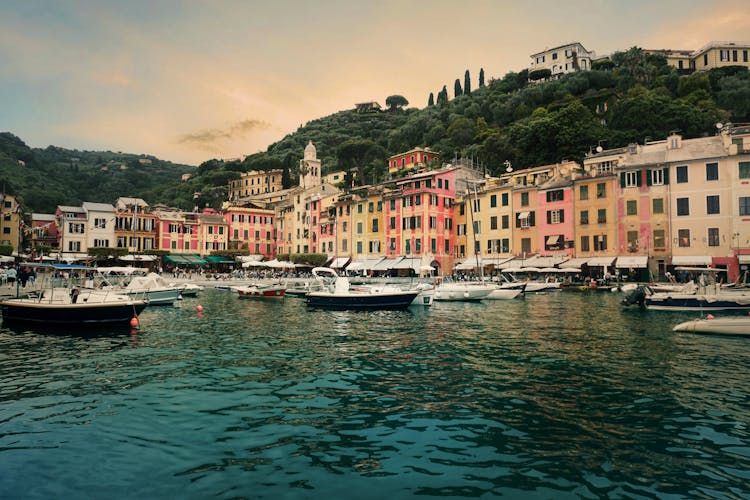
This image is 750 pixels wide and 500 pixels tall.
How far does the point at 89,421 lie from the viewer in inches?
365

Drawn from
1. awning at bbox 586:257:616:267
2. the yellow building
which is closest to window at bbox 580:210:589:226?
awning at bbox 586:257:616:267

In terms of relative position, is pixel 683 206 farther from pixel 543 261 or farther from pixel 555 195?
pixel 543 261

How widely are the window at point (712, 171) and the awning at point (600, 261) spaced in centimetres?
1152

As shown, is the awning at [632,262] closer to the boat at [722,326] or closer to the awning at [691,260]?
the awning at [691,260]

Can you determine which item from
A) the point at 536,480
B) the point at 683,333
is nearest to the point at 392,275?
the point at 683,333

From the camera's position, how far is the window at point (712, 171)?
43469 mm

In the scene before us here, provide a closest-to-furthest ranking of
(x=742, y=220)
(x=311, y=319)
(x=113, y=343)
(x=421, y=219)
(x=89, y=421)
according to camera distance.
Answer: (x=89, y=421), (x=113, y=343), (x=311, y=319), (x=742, y=220), (x=421, y=219)

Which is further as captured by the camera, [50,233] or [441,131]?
[441,131]

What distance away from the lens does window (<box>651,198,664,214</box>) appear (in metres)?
46.1

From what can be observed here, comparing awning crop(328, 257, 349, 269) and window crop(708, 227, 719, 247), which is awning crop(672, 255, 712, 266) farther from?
awning crop(328, 257, 349, 269)

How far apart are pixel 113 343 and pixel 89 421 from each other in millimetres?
10048

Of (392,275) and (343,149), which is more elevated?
(343,149)

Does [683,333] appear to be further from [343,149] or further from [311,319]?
[343,149]

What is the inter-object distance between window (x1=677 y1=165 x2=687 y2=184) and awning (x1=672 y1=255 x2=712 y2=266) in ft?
24.9
